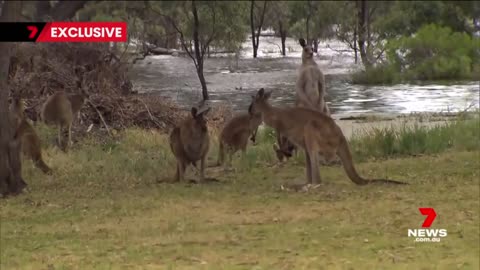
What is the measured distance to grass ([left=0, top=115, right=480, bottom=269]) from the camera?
6863mm

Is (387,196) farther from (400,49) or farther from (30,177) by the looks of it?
(400,49)

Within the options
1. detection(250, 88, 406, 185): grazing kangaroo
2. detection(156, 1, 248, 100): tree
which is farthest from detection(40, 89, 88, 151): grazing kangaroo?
detection(156, 1, 248, 100): tree

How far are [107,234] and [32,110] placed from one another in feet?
33.6

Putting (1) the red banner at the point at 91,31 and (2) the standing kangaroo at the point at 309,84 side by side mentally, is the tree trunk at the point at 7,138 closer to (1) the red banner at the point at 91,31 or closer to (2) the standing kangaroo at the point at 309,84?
(1) the red banner at the point at 91,31

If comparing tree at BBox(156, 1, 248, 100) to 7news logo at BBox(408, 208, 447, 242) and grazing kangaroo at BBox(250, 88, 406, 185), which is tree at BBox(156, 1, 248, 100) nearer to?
grazing kangaroo at BBox(250, 88, 406, 185)

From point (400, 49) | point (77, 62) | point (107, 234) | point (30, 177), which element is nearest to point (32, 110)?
point (77, 62)

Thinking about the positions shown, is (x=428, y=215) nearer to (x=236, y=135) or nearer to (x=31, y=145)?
(x=236, y=135)

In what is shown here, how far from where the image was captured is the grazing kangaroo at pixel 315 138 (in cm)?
1001

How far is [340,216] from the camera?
8.50 metres

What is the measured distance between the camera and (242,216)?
8.77 m

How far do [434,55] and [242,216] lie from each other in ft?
98.0

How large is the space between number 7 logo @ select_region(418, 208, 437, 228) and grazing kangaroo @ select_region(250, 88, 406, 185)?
169cm

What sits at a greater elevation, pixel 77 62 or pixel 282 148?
pixel 77 62

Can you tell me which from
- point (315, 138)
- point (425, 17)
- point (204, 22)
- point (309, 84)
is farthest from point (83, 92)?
point (425, 17)
